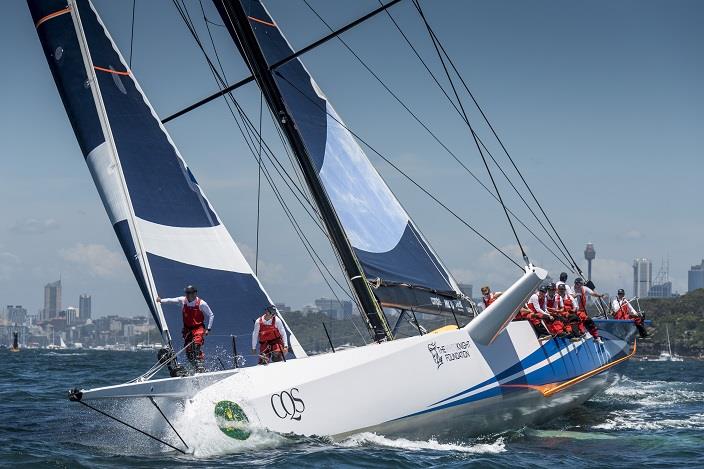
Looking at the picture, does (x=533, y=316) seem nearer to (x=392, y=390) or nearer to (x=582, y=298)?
(x=582, y=298)

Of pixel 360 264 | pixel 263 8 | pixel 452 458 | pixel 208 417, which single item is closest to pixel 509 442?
pixel 452 458

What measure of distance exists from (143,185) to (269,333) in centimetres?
220

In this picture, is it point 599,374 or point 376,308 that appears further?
point 599,374

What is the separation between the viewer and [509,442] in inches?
480

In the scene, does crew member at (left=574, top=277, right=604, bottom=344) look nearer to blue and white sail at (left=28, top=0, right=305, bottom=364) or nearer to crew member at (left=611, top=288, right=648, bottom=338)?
crew member at (left=611, top=288, right=648, bottom=338)

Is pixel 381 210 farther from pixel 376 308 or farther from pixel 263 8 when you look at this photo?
pixel 263 8

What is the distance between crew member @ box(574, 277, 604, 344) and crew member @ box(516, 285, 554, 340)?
1483mm

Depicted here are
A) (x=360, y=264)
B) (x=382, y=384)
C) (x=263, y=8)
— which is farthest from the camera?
(x=263, y=8)

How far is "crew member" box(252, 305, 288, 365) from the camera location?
1117 cm

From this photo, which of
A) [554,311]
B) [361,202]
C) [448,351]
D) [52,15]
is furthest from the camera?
[361,202]

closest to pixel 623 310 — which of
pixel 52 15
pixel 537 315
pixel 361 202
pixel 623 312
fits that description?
pixel 623 312

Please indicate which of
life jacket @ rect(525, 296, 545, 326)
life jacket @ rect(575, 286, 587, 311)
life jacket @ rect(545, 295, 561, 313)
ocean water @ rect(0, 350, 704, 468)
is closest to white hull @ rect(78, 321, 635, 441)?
ocean water @ rect(0, 350, 704, 468)

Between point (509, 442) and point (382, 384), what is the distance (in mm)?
2425

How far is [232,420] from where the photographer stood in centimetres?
970
